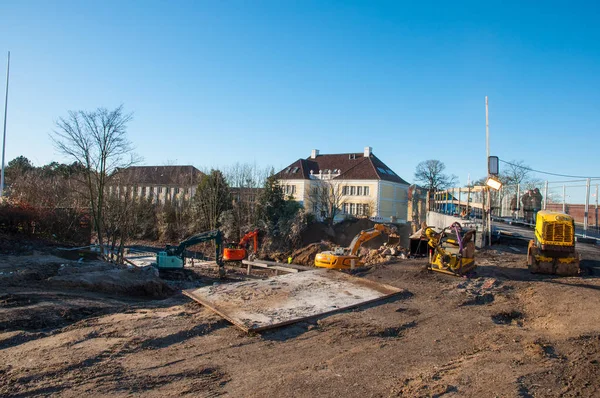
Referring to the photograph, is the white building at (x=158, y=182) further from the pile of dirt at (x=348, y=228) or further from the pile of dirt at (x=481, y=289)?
the pile of dirt at (x=481, y=289)

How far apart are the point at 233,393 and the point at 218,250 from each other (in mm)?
17291

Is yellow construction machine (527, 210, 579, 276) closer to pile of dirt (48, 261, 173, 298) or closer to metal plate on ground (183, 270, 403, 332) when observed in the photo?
metal plate on ground (183, 270, 403, 332)

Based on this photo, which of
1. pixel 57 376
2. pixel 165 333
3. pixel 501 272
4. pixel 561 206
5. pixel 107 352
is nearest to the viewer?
pixel 57 376

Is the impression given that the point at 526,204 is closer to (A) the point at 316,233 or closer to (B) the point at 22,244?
(A) the point at 316,233

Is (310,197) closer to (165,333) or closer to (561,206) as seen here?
(561,206)

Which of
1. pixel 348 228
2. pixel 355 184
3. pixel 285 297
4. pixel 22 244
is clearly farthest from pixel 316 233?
pixel 285 297

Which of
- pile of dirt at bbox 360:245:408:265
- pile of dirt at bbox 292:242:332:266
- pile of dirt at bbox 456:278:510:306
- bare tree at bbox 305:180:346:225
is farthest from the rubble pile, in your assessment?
bare tree at bbox 305:180:346:225

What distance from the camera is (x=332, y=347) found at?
761 cm

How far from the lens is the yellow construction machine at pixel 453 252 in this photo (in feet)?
42.8

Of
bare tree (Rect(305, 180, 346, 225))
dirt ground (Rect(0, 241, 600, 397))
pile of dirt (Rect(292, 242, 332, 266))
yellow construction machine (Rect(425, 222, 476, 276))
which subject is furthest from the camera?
bare tree (Rect(305, 180, 346, 225))

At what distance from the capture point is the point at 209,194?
36.4 meters

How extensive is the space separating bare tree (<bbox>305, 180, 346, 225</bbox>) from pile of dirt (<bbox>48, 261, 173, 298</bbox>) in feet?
75.5

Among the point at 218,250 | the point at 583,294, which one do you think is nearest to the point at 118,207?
the point at 218,250

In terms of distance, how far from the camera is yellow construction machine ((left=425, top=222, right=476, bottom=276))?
42.8 ft
